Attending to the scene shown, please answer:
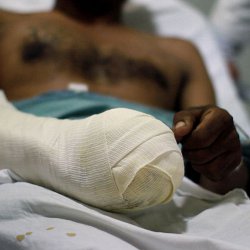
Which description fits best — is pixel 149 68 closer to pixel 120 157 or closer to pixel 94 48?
pixel 94 48

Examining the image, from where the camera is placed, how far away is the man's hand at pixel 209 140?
2.02 feet

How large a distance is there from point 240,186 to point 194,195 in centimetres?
11

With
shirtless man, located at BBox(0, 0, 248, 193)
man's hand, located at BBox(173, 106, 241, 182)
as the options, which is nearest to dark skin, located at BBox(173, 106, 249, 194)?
man's hand, located at BBox(173, 106, 241, 182)

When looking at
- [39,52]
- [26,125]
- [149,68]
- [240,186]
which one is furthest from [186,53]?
[26,125]

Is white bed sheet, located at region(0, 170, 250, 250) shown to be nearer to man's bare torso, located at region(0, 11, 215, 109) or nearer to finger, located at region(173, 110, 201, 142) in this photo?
finger, located at region(173, 110, 201, 142)

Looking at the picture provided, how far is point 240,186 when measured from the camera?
0.74m

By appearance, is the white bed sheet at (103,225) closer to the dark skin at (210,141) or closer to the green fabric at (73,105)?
the dark skin at (210,141)

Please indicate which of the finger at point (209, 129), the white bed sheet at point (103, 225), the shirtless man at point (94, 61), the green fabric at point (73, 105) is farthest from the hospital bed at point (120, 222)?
the shirtless man at point (94, 61)

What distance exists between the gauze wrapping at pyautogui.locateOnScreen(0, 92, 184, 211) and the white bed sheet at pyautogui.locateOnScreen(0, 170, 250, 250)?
0.09 feet

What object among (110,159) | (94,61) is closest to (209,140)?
(110,159)

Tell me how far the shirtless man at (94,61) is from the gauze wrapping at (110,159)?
1.65ft

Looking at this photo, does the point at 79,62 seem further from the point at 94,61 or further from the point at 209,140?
the point at 209,140

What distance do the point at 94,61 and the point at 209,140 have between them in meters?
0.60

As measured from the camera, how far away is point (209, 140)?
62 centimetres
